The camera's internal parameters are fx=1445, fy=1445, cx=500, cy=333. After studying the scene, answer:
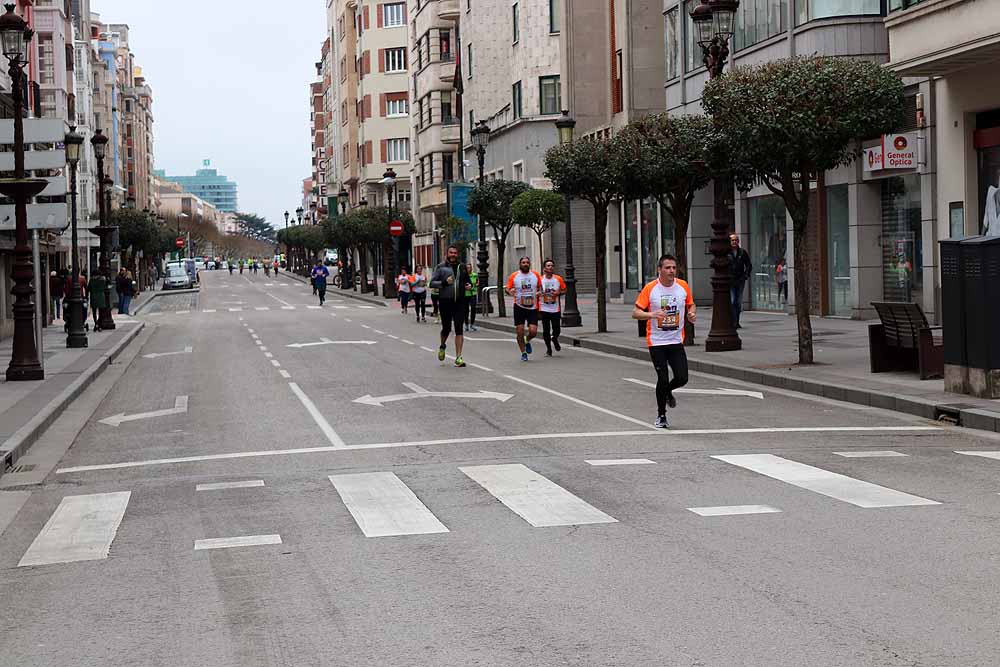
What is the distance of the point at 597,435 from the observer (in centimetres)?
1388

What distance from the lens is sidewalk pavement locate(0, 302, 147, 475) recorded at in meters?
14.6

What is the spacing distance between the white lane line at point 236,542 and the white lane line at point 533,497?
1602 millimetres

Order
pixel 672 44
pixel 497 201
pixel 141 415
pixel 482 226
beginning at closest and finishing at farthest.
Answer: pixel 141 415 → pixel 672 44 → pixel 497 201 → pixel 482 226

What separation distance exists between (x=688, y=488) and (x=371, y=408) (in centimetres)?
744

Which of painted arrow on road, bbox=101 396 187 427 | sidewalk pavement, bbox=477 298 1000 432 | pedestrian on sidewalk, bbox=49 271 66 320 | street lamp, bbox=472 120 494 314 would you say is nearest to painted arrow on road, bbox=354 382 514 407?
painted arrow on road, bbox=101 396 187 427

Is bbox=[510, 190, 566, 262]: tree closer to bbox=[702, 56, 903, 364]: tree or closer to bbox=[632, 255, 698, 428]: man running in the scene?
bbox=[702, 56, 903, 364]: tree

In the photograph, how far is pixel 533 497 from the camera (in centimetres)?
998

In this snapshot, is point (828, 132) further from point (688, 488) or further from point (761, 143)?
point (688, 488)

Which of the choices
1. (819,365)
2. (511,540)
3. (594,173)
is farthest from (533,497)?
(594,173)

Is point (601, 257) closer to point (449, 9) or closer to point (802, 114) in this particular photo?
point (802, 114)

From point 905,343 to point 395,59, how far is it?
8511 centimetres

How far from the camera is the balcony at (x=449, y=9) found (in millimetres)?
72562

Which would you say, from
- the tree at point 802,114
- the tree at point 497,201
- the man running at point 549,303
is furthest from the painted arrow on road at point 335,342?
the tree at point 802,114

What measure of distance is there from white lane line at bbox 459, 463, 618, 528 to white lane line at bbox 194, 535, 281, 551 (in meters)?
1.60
